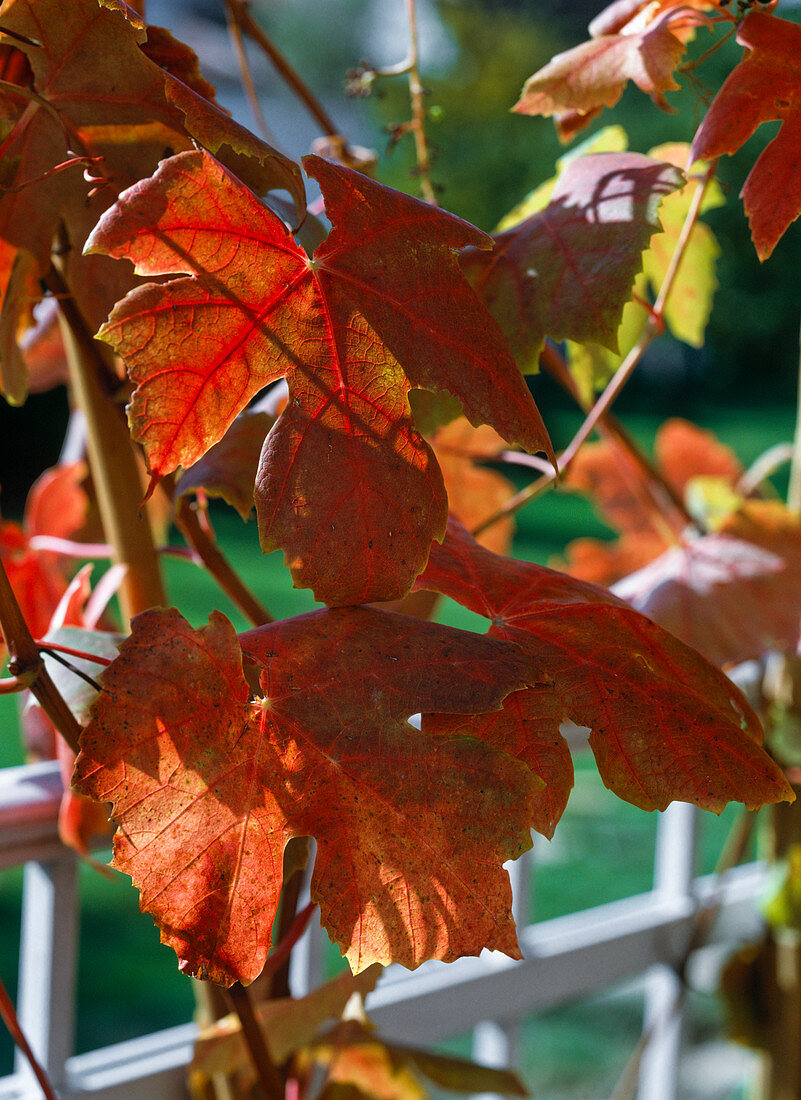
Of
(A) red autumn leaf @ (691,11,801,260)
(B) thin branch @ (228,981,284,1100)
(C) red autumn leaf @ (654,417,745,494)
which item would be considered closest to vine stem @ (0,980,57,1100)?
(B) thin branch @ (228,981,284,1100)

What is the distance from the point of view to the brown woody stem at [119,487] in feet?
1.13

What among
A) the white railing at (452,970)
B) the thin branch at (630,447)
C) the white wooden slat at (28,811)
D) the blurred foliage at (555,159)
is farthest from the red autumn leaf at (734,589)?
the blurred foliage at (555,159)

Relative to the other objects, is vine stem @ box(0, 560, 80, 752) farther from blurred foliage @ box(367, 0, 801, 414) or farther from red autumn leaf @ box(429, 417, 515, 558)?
blurred foliage @ box(367, 0, 801, 414)

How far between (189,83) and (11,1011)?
0.25 metres

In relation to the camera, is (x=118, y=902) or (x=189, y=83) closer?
(x=189, y=83)

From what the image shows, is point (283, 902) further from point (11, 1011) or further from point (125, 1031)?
point (125, 1031)

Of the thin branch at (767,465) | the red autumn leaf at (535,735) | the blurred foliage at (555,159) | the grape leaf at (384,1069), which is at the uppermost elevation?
the red autumn leaf at (535,735)

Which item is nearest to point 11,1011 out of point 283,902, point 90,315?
point 283,902

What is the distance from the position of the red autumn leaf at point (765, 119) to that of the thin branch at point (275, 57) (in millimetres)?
195

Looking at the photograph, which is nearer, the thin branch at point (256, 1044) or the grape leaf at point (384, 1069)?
the thin branch at point (256, 1044)

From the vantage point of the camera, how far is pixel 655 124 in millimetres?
4516

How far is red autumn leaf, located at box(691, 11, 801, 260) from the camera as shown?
245mm

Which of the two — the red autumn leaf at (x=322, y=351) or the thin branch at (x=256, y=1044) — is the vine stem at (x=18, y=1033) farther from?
the red autumn leaf at (x=322, y=351)

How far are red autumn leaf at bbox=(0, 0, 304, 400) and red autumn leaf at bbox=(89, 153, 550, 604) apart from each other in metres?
0.02
